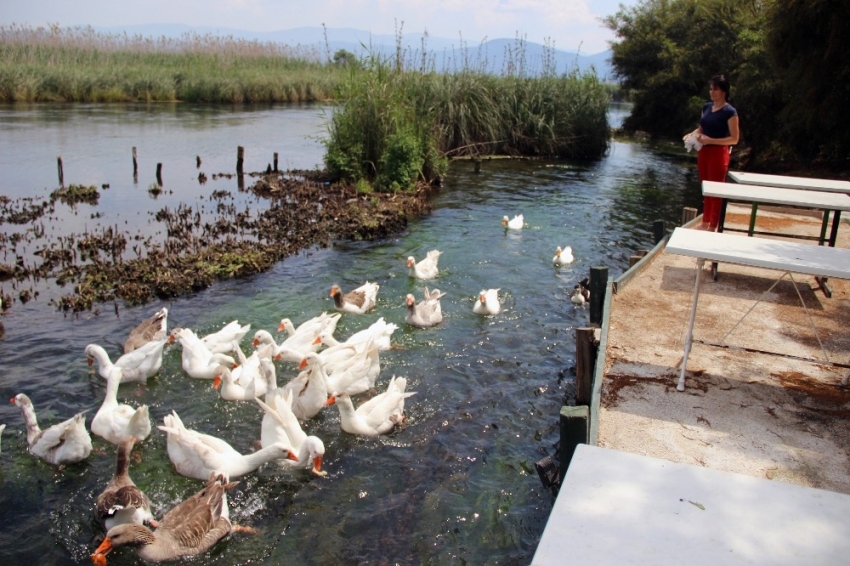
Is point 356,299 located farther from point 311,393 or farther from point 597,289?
point 597,289

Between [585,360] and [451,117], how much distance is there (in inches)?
787

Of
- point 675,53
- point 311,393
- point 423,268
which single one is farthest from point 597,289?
point 675,53

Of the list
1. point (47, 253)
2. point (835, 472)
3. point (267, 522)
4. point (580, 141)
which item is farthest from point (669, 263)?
point (580, 141)

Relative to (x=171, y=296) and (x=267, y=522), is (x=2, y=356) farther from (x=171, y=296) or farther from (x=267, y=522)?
(x=267, y=522)

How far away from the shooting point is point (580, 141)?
29.0 metres

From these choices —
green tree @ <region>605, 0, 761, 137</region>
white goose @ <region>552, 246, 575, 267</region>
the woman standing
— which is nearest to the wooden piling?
the woman standing

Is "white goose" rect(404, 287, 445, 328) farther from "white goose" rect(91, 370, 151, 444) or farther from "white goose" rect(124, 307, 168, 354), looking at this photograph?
"white goose" rect(91, 370, 151, 444)

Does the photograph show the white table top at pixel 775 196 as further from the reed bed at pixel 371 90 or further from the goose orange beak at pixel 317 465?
the reed bed at pixel 371 90

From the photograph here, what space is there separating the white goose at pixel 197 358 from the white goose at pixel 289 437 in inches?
61.2

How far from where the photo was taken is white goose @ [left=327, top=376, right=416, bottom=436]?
23.8 feet

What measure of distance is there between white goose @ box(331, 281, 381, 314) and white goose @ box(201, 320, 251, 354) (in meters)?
1.63

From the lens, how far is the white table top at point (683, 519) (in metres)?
2.64

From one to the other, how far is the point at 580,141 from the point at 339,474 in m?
24.6

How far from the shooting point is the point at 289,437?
22.5 feet
